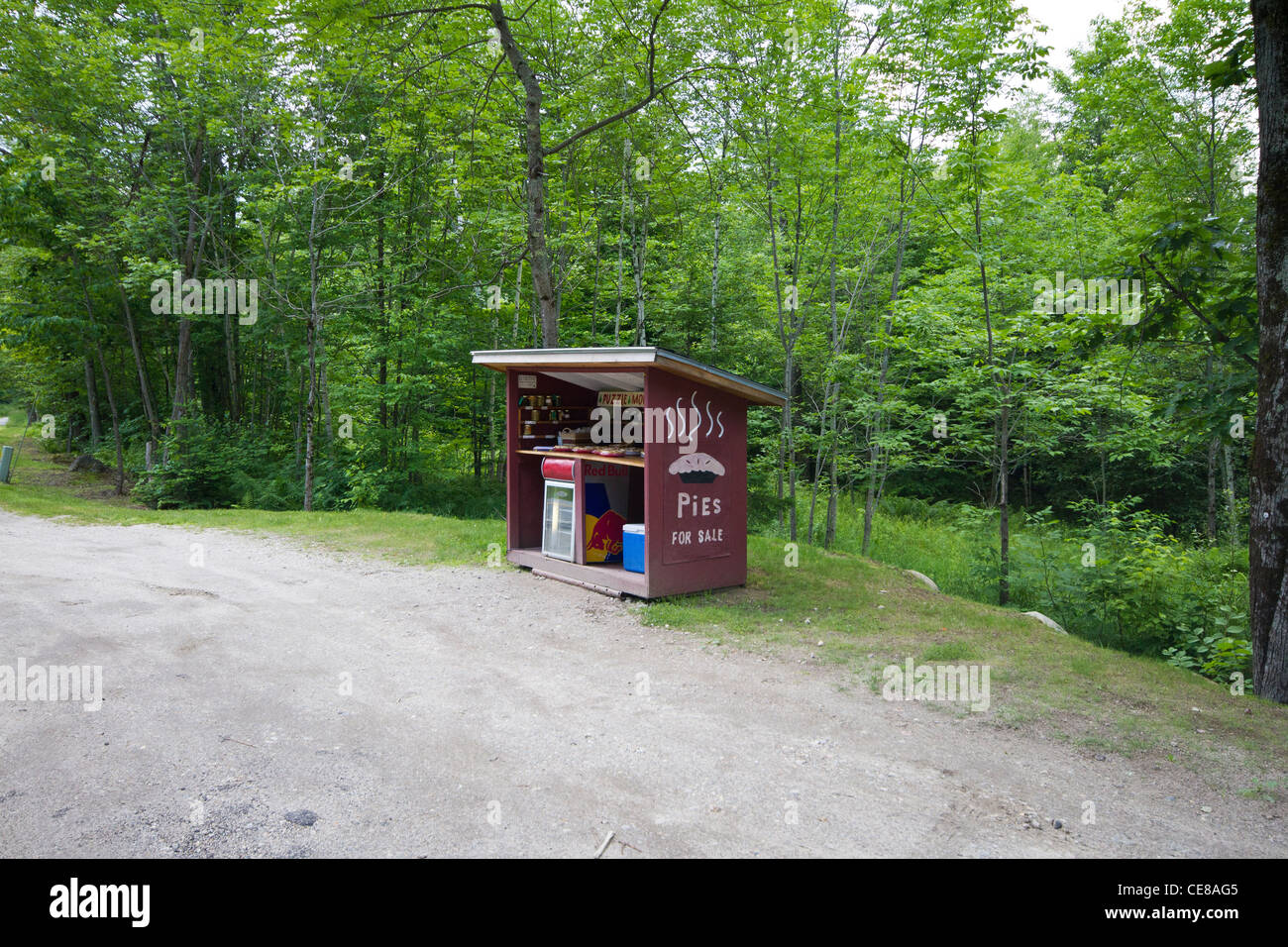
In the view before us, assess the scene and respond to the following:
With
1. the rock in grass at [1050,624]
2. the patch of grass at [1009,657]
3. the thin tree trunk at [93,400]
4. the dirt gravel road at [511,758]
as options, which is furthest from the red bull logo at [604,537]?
the thin tree trunk at [93,400]

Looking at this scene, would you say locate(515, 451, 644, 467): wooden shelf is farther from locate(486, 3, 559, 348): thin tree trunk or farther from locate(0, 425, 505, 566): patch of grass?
locate(486, 3, 559, 348): thin tree trunk

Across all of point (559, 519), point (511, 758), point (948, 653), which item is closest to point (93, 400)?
point (559, 519)

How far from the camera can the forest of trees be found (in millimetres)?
10328

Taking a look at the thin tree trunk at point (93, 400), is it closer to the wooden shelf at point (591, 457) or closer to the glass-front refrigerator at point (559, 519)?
the wooden shelf at point (591, 457)

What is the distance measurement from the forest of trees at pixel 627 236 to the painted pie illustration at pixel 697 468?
385 cm

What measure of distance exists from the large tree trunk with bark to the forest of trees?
1353 mm

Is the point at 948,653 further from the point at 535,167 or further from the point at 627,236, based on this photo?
the point at 627,236

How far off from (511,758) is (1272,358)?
5.82 metres

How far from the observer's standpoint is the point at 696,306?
1773cm

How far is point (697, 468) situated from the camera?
824 centimetres

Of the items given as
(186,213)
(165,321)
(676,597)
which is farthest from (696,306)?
(165,321)

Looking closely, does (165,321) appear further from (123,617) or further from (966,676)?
(966,676)

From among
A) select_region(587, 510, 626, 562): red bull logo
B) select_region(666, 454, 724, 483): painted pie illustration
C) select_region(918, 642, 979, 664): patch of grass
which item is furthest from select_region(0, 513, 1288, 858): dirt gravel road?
select_region(587, 510, 626, 562): red bull logo

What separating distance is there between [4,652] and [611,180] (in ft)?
46.3
